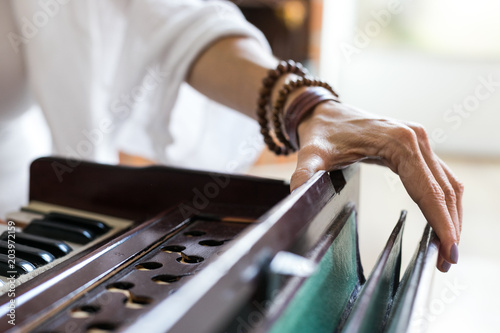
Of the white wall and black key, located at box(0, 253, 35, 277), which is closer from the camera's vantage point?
black key, located at box(0, 253, 35, 277)

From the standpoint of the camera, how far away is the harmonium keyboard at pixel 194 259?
30cm

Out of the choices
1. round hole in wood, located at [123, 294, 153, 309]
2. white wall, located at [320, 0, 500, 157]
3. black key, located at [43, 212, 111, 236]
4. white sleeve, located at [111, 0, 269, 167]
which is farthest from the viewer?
white wall, located at [320, 0, 500, 157]

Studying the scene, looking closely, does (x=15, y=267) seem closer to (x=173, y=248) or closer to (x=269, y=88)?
(x=173, y=248)

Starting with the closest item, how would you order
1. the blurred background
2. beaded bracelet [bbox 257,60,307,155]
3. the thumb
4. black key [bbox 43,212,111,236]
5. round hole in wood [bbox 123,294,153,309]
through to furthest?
round hole in wood [bbox 123,294,153,309], the thumb, black key [bbox 43,212,111,236], beaded bracelet [bbox 257,60,307,155], the blurred background

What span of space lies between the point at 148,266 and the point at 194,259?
0.15 feet

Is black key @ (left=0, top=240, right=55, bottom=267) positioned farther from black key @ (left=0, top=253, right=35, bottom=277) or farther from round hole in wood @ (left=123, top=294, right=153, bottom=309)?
round hole in wood @ (left=123, top=294, right=153, bottom=309)

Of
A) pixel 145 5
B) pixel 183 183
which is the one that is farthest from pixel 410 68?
pixel 183 183

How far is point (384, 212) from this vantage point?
9.40 feet

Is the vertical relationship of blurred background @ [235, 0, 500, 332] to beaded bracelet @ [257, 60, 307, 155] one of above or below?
above

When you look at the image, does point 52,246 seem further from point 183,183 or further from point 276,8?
point 276,8

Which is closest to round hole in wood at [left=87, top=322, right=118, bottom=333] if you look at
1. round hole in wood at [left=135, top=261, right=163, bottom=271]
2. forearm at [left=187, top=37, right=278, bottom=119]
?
round hole in wood at [left=135, top=261, right=163, bottom=271]

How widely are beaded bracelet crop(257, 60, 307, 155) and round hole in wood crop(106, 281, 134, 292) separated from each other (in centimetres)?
43

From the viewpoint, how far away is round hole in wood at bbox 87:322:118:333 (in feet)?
1.22

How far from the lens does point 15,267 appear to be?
51cm
